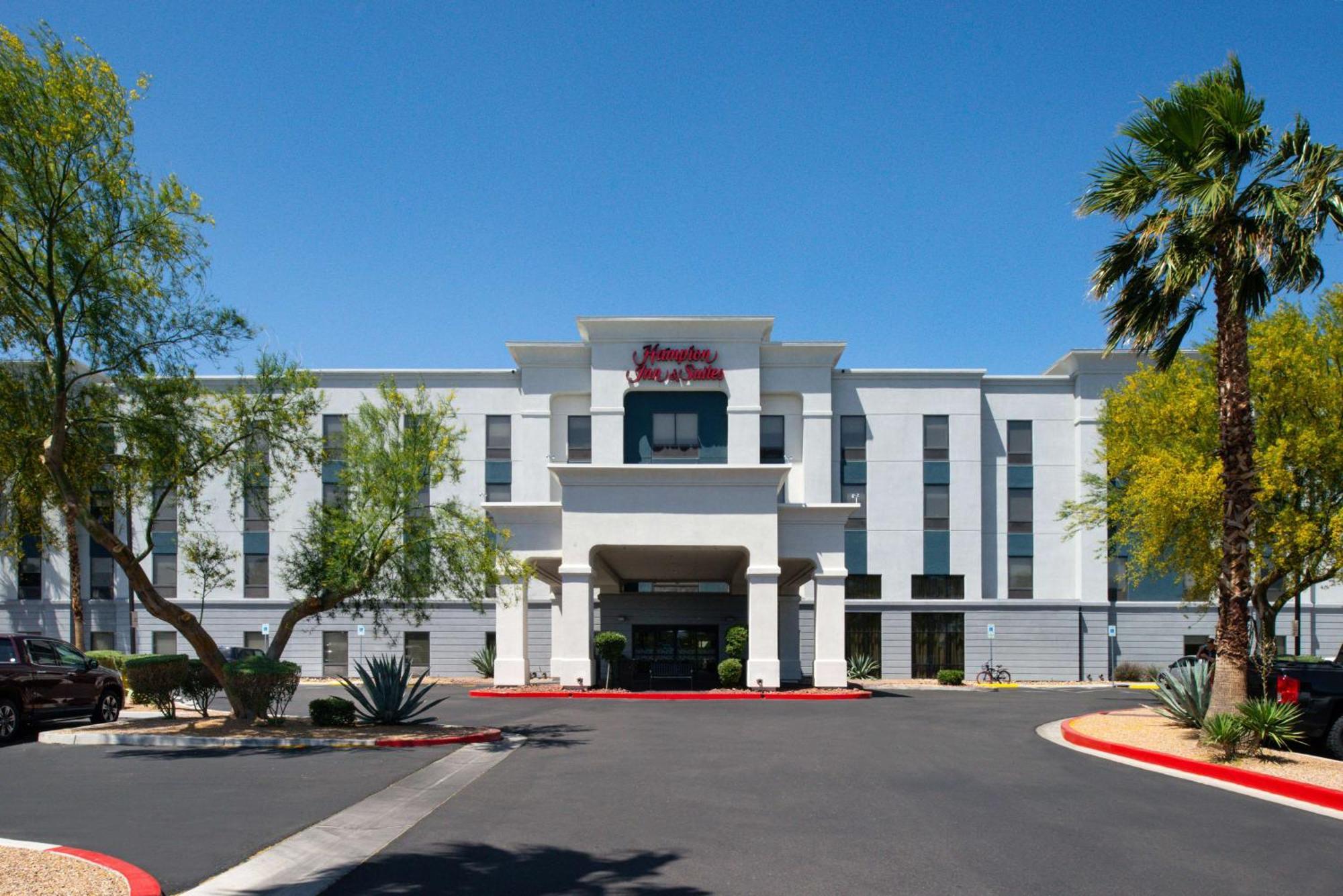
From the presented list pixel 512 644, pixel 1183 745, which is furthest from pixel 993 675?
pixel 1183 745

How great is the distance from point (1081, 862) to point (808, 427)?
36164mm

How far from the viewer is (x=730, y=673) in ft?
102

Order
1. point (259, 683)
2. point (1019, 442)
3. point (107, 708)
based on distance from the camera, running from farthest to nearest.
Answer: point (1019, 442)
point (107, 708)
point (259, 683)

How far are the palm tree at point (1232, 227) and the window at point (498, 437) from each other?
32741mm

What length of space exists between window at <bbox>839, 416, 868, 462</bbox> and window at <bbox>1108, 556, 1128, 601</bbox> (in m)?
11.5

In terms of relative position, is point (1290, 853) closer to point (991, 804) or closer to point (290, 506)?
point (991, 804)

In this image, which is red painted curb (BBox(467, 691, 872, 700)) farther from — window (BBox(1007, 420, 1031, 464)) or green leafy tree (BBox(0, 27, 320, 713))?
window (BBox(1007, 420, 1031, 464))

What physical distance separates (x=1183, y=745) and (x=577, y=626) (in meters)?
17.9

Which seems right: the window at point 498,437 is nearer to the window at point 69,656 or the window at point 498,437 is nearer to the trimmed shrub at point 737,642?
the trimmed shrub at point 737,642

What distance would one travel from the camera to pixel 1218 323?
17.1 metres

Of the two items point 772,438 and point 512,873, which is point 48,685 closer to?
point 512,873

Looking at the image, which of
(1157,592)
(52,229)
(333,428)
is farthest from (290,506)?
(1157,592)

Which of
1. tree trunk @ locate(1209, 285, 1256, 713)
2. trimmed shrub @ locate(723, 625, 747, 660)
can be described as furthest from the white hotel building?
tree trunk @ locate(1209, 285, 1256, 713)

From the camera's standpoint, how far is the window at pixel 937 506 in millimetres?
45531
